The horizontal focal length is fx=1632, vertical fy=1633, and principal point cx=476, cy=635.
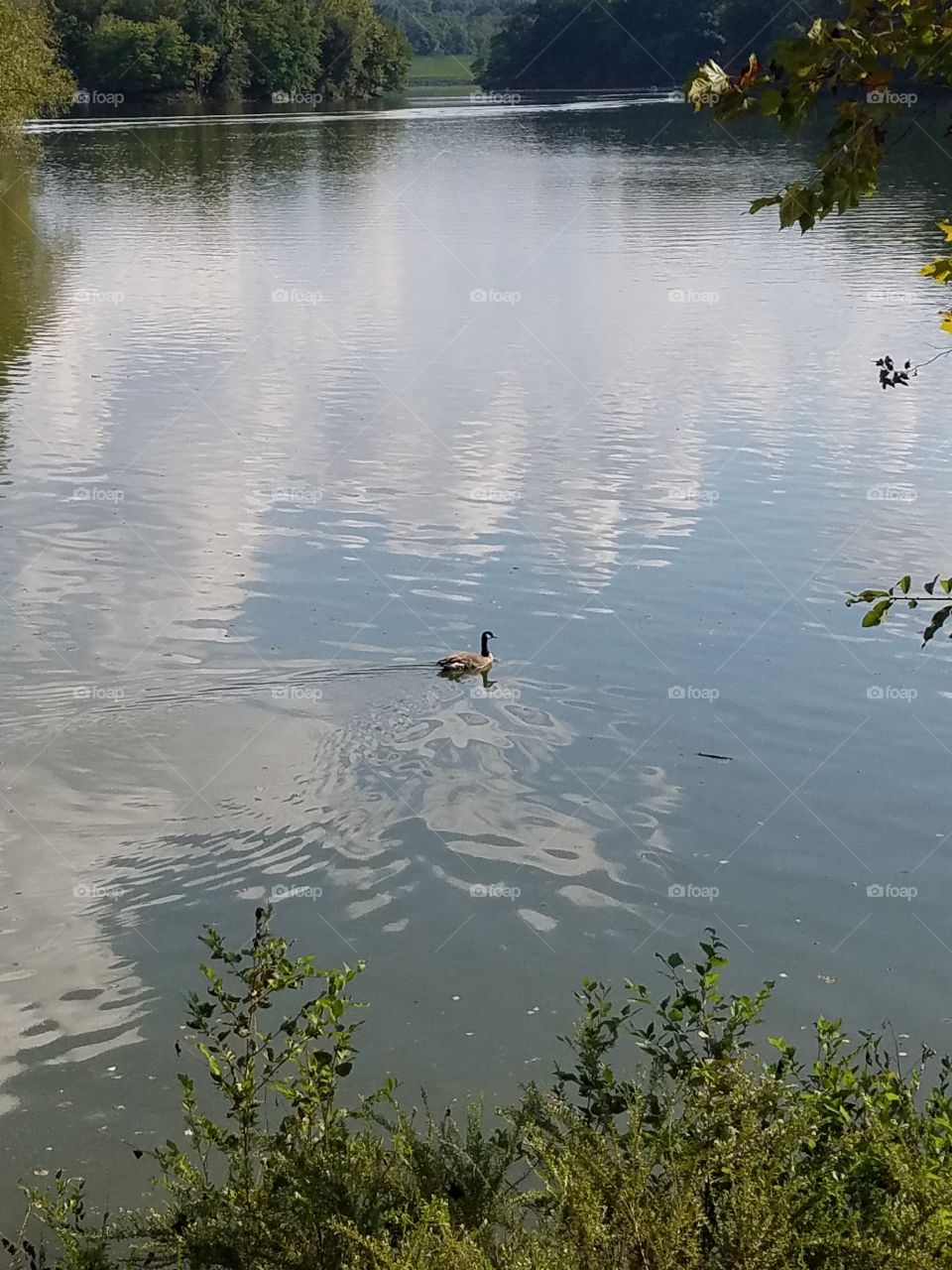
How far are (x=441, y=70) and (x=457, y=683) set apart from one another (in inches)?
6384

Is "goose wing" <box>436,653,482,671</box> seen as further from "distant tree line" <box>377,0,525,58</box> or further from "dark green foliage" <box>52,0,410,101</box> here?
"distant tree line" <box>377,0,525,58</box>

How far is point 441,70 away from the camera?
16275cm

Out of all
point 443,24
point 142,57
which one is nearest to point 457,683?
point 142,57

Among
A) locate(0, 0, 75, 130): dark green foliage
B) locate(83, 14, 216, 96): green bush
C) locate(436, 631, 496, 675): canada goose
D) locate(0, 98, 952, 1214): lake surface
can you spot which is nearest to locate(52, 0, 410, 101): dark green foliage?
locate(83, 14, 216, 96): green bush

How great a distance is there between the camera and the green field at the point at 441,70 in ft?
493

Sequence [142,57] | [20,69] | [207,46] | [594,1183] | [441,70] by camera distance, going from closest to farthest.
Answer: [594,1183], [20,69], [142,57], [207,46], [441,70]

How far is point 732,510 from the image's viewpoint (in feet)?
48.9

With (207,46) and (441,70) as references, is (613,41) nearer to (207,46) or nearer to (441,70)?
(207,46)

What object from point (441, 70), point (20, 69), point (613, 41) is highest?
point (613, 41)

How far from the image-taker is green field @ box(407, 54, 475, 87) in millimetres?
150250

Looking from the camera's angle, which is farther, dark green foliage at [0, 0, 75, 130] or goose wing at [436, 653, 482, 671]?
dark green foliage at [0, 0, 75, 130]

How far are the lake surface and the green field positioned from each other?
424 ft

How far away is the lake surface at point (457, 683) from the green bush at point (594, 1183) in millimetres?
1621

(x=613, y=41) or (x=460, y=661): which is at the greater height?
(x=613, y=41)
